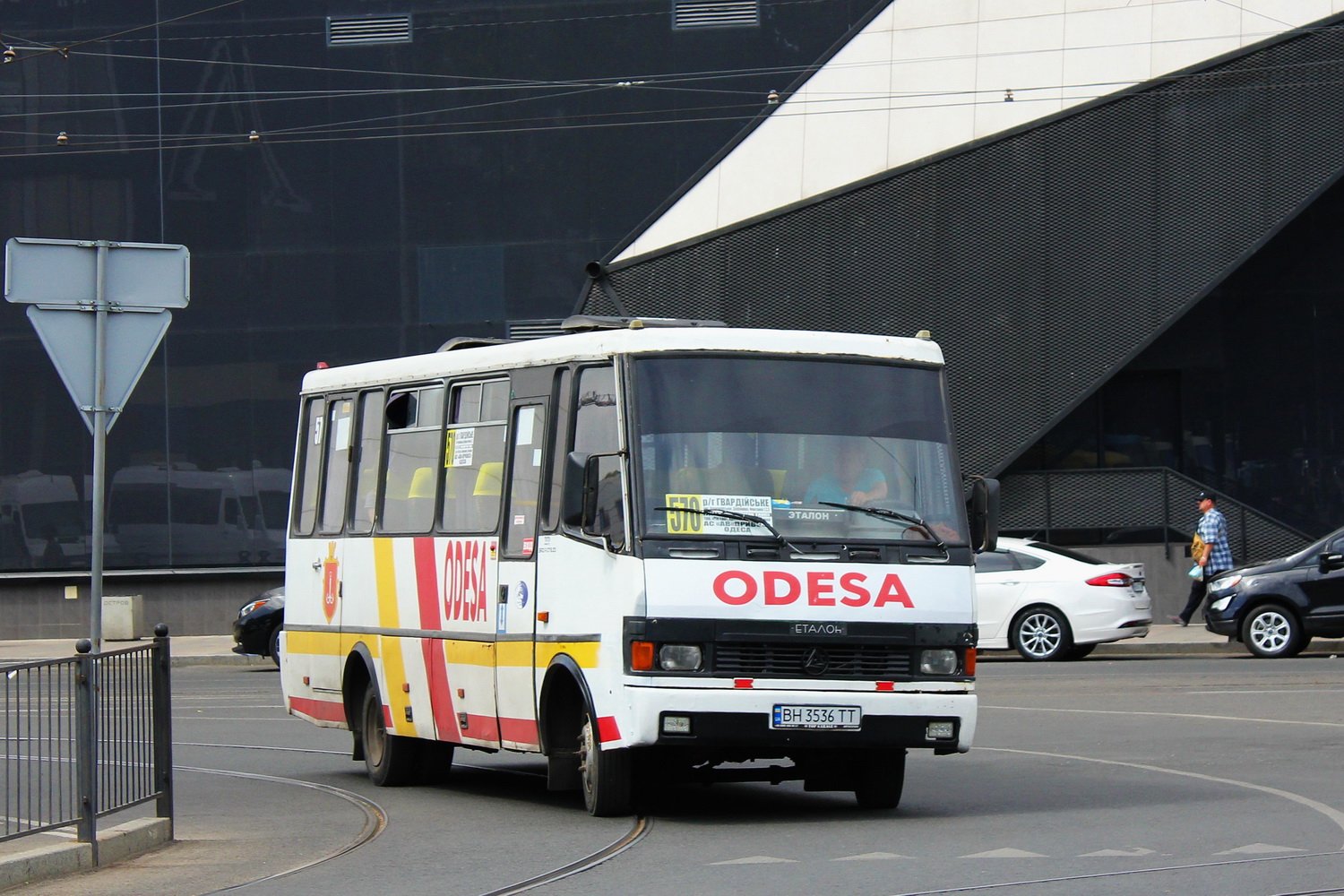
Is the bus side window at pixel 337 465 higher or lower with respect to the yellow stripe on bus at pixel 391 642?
higher

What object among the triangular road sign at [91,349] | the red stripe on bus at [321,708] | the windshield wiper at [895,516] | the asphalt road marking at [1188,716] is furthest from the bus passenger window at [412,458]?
the asphalt road marking at [1188,716]

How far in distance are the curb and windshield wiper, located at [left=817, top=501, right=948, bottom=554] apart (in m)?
3.85

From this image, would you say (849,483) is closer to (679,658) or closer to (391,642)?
(679,658)

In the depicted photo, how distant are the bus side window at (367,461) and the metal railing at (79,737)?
3.31 metres

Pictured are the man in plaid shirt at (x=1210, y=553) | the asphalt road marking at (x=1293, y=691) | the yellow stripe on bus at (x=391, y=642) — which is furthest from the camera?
the man in plaid shirt at (x=1210, y=553)

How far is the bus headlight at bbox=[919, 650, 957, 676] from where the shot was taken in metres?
10.6

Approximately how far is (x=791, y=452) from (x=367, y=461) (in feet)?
13.0

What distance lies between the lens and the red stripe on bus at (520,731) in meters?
11.2

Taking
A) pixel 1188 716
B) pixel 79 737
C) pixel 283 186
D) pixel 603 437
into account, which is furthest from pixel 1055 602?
pixel 79 737

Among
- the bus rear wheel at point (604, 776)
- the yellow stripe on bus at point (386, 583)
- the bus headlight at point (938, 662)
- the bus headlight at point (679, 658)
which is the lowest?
the bus rear wheel at point (604, 776)

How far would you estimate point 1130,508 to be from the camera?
→ 1139 inches

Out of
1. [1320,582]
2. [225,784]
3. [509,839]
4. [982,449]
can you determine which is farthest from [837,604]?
[982,449]

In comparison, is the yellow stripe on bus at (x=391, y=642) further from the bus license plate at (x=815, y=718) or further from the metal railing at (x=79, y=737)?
the bus license plate at (x=815, y=718)

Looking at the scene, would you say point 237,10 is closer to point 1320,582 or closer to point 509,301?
point 509,301
